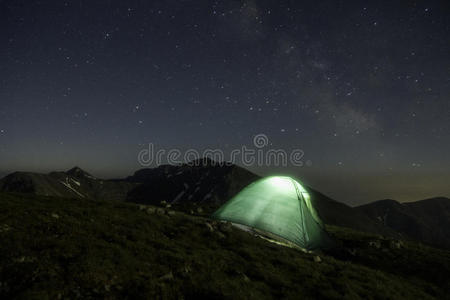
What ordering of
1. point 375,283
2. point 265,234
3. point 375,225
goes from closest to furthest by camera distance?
point 375,283
point 265,234
point 375,225

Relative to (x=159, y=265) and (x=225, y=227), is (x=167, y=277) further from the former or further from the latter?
(x=225, y=227)

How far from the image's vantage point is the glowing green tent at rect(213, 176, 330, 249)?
14.2 meters

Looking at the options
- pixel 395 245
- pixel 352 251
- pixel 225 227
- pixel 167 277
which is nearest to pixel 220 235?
pixel 225 227

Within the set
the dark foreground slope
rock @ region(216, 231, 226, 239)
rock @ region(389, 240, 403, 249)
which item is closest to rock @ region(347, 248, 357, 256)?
the dark foreground slope

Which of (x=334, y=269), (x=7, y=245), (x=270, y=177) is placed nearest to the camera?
(x=7, y=245)

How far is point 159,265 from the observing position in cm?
831

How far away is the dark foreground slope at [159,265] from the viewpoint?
6750 millimetres

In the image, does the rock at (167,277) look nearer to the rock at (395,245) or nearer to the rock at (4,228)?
the rock at (4,228)

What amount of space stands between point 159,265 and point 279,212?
8324 mm

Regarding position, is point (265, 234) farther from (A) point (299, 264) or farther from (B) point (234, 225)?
(A) point (299, 264)

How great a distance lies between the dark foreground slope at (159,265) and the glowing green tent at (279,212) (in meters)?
1.23

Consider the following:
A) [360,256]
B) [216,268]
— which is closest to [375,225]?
[360,256]

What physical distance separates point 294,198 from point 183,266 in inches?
353

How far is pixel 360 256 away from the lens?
52.7 ft
